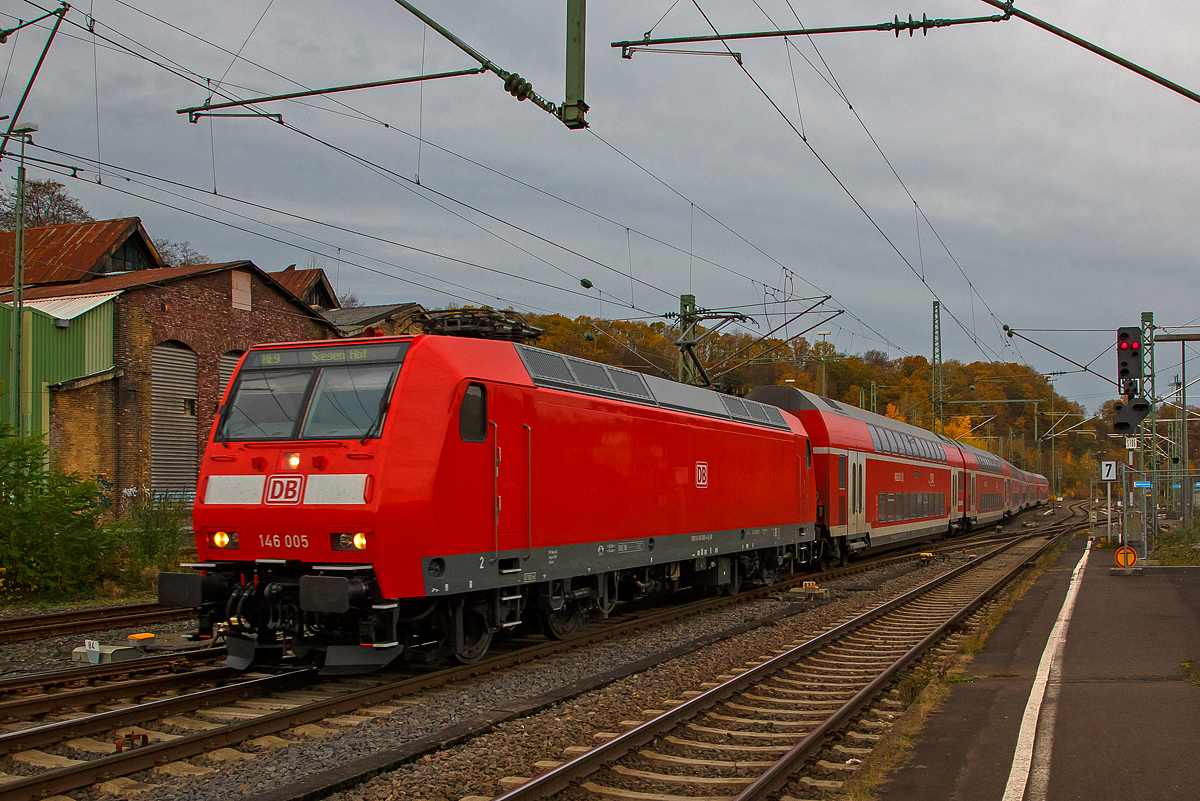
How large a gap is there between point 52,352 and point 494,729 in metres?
22.6

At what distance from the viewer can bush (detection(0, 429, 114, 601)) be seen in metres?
14.7

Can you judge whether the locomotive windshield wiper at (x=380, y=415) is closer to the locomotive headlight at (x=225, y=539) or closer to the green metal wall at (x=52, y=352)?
the locomotive headlight at (x=225, y=539)

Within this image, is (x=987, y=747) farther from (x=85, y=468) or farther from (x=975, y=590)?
(x=85, y=468)

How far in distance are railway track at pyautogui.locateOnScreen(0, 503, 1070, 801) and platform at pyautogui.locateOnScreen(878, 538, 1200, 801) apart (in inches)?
178

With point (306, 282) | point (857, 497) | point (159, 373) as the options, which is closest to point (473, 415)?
point (857, 497)

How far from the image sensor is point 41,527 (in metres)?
15.0

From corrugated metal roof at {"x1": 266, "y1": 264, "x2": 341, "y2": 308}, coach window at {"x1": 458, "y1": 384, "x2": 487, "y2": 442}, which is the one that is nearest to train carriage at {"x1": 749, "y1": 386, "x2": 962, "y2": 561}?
coach window at {"x1": 458, "y1": 384, "x2": 487, "y2": 442}

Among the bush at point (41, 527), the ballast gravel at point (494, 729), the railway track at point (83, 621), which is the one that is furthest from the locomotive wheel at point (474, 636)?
the bush at point (41, 527)

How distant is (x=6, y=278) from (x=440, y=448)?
32.1m

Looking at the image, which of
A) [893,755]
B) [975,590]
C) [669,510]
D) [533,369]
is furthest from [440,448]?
[975,590]

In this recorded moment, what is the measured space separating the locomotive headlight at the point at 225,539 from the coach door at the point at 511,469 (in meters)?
2.49

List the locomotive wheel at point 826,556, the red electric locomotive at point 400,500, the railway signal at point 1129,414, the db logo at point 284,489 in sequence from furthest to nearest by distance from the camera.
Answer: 1. the locomotive wheel at point 826,556
2. the railway signal at point 1129,414
3. the db logo at point 284,489
4. the red electric locomotive at point 400,500

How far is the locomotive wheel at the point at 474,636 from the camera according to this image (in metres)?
10.1

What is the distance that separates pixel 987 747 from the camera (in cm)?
701
